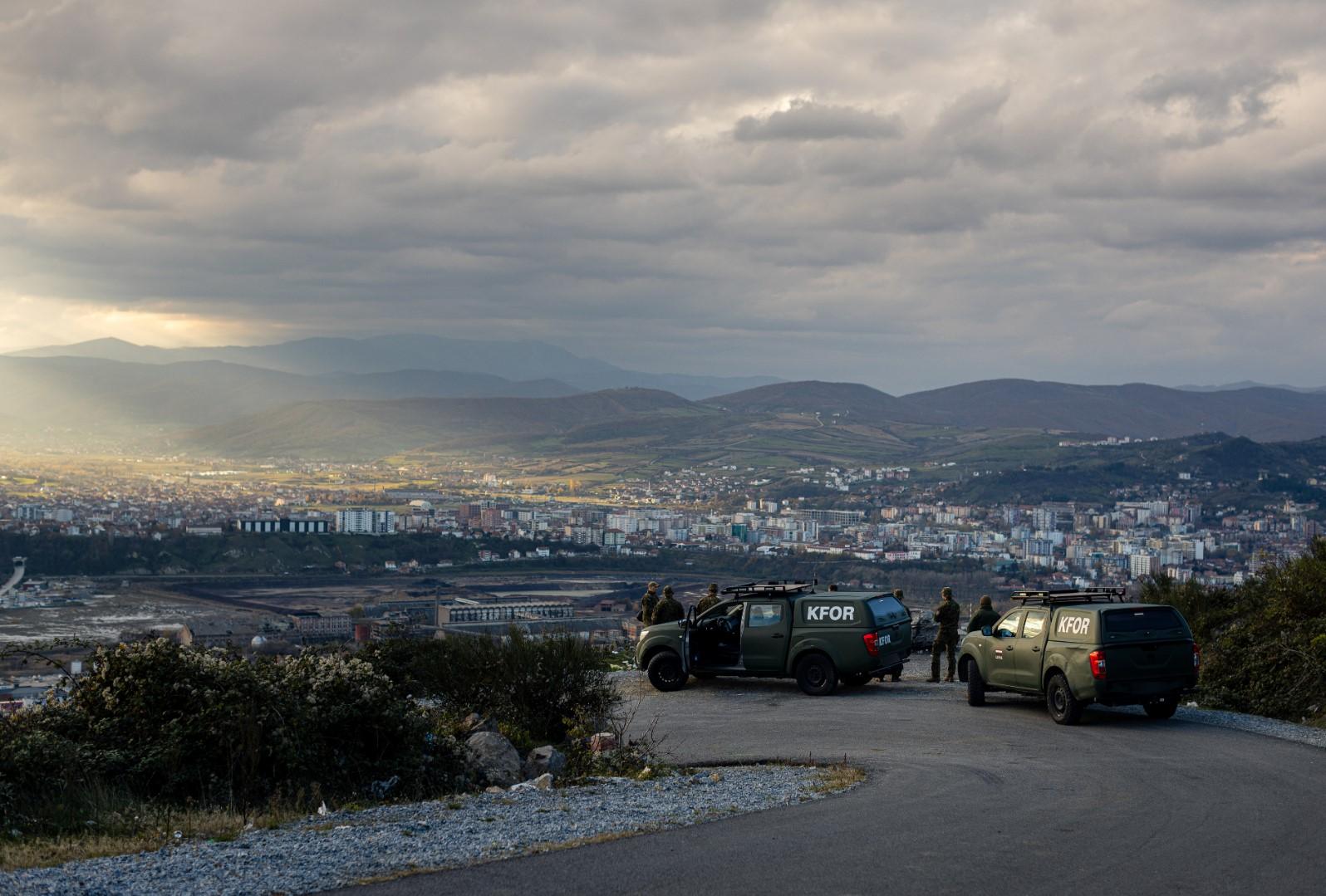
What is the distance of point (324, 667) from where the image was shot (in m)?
11.6

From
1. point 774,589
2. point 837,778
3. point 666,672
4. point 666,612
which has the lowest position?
point 666,672

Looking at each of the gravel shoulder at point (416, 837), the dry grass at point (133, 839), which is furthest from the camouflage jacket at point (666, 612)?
the dry grass at point (133, 839)

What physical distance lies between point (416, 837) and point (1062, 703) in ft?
31.5

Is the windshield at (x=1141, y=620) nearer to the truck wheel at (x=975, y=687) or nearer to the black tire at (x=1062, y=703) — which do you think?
the black tire at (x=1062, y=703)

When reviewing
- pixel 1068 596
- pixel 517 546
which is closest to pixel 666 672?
pixel 1068 596

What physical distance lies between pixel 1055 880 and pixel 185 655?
25.4 feet

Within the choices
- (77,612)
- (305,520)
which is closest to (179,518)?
(305,520)

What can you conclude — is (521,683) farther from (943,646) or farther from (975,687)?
(943,646)

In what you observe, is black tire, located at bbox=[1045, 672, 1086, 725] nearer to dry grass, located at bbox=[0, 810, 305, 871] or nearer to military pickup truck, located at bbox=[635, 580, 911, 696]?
military pickup truck, located at bbox=[635, 580, 911, 696]

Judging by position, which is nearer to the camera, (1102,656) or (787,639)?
(1102,656)

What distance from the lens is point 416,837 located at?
8.62 metres

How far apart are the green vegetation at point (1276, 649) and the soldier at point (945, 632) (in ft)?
12.8

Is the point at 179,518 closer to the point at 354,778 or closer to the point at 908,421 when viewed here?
the point at 354,778

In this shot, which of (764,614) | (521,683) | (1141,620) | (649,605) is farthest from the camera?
(649,605)
